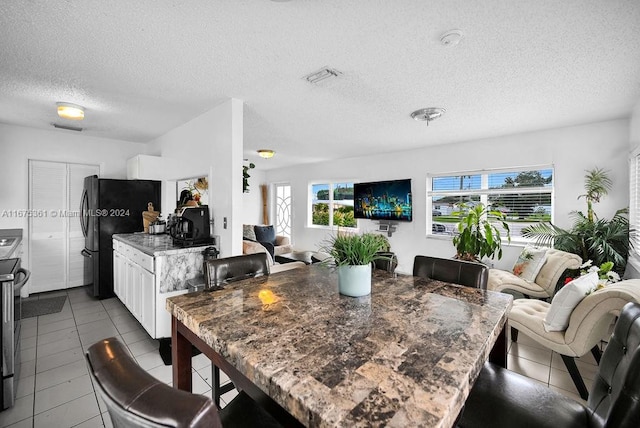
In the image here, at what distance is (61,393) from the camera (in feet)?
6.58

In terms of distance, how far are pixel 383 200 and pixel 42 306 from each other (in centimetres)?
517

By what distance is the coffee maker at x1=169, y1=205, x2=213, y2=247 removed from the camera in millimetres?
2914

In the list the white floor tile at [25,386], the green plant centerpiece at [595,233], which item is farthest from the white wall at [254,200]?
the green plant centerpiece at [595,233]

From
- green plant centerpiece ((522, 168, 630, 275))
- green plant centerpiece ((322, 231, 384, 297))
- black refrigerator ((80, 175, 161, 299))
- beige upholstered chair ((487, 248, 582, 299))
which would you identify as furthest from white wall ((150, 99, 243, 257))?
green plant centerpiece ((522, 168, 630, 275))

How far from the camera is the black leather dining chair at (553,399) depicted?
0.90 m

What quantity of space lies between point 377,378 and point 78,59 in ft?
8.89

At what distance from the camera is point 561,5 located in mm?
1475

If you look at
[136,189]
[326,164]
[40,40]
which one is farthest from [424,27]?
[326,164]

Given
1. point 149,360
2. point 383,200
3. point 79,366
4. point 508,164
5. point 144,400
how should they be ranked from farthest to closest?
point 383,200
point 508,164
point 149,360
point 79,366
point 144,400

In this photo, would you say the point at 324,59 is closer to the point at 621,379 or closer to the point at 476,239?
the point at 621,379

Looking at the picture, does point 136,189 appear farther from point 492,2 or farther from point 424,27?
point 492,2

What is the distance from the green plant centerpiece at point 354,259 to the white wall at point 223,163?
1.75m

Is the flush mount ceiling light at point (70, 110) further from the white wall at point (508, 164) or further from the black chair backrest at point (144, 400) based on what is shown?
the white wall at point (508, 164)

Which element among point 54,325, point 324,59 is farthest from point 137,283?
point 324,59
